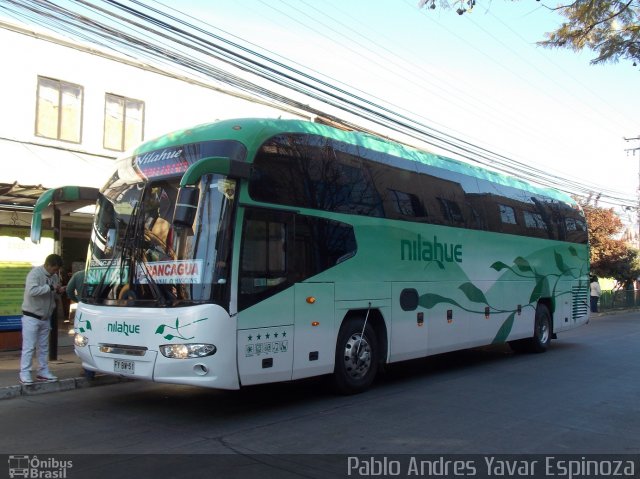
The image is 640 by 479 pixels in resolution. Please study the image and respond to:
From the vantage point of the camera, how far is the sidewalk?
8320 mm

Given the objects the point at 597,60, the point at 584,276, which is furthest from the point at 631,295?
the point at 597,60

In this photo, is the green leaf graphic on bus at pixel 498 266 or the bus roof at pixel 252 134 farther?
the green leaf graphic on bus at pixel 498 266

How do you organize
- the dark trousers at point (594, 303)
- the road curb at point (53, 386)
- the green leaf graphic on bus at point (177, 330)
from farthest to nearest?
the dark trousers at point (594, 303) → the road curb at point (53, 386) → the green leaf graphic on bus at point (177, 330)

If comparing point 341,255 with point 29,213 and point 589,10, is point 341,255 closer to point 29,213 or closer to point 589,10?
point 589,10

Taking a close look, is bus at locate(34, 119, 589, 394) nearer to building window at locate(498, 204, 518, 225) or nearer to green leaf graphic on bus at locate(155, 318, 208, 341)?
green leaf graphic on bus at locate(155, 318, 208, 341)

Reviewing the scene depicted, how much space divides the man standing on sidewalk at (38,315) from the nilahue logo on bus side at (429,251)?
17.5 ft

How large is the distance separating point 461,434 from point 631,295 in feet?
101

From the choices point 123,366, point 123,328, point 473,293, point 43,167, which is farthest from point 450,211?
point 43,167

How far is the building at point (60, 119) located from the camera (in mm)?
11969

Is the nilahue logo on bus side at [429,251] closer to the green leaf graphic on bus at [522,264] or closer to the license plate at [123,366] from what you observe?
the green leaf graphic on bus at [522,264]

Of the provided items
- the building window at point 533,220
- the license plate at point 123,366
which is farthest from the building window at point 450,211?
the license plate at point 123,366
